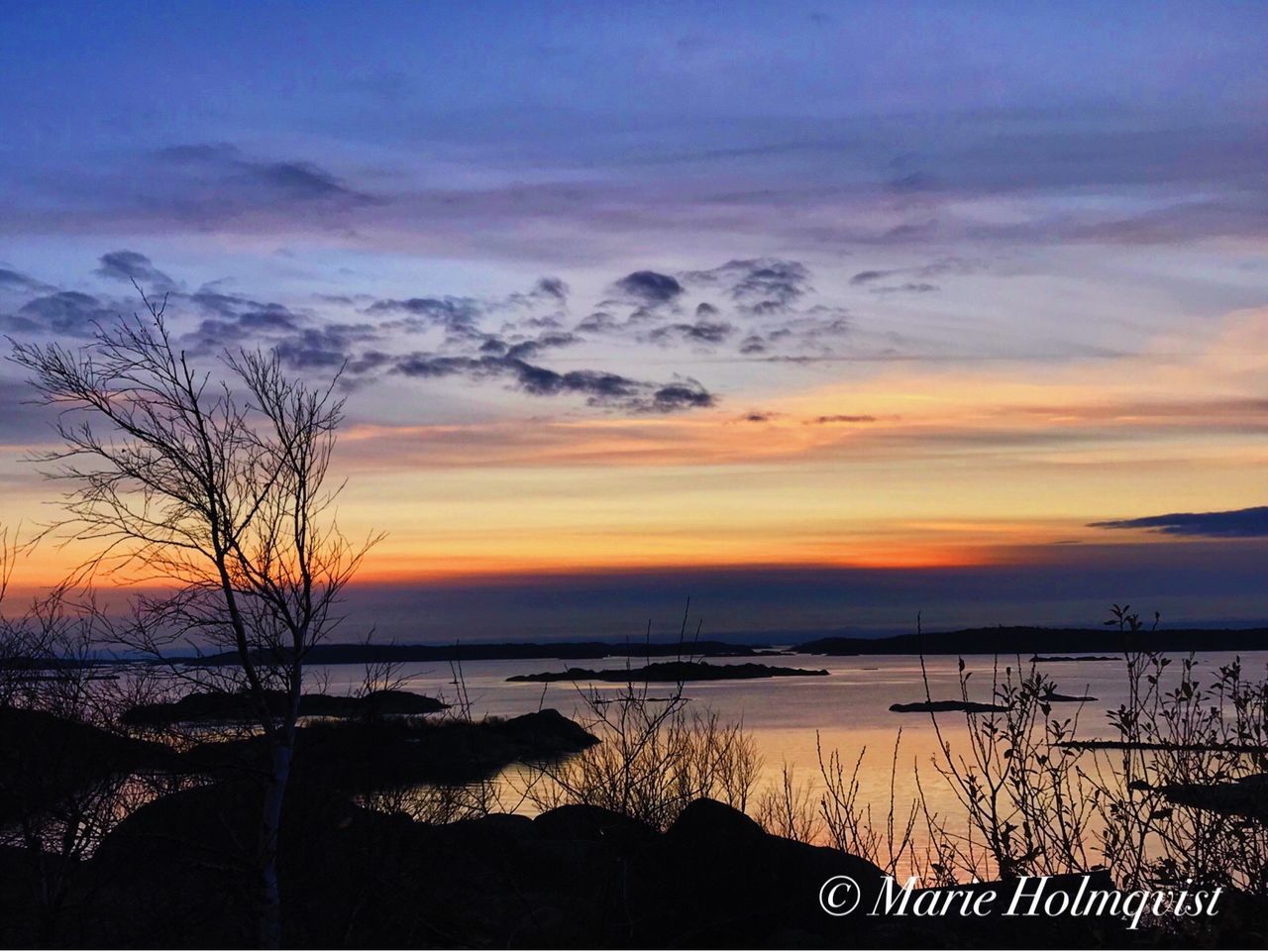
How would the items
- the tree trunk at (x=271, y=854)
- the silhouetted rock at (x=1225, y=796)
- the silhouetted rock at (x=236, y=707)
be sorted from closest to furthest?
the silhouetted rock at (x=1225, y=796)
the tree trunk at (x=271, y=854)
the silhouetted rock at (x=236, y=707)

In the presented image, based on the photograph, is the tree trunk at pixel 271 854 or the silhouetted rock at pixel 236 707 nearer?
the tree trunk at pixel 271 854

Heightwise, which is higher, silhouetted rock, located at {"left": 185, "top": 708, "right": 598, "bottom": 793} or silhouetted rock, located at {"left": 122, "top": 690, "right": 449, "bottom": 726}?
silhouetted rock, located at {"left": 122, "top": 690, "right": 449, "bottom": 726}

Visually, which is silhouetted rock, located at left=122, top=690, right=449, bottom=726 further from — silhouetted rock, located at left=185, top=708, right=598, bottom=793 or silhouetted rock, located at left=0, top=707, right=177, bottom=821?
silhouetted rock, located at left=0, top=707, right=177, bottom=821

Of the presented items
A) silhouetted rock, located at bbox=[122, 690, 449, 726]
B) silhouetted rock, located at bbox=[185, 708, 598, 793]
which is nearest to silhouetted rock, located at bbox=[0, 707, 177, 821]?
silhouetted rock, located at bbox=[122, 690, 449, 726]

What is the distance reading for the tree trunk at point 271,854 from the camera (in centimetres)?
1088

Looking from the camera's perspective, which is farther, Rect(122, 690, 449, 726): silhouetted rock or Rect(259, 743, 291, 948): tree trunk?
Rect(122, 690, 449, 726): silhouetted rock

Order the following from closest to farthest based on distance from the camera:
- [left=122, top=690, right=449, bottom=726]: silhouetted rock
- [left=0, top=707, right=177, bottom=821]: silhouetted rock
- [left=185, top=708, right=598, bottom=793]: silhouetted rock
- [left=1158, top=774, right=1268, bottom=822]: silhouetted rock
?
[left=1158, top=774, right=1268, bottom=822]: silhouetted rock
[left=122, top=690, right=449, bottom=726]: silhouetted rock
[left=0, top=707, right=177, bottom=821]: silhouetted rock
[left=185, top=708, right=598, bottom=793]: silhouetted rock

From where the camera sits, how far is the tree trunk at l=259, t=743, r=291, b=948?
10883mm

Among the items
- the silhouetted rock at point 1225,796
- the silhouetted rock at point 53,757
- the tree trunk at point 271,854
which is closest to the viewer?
the silhouetted rock at point 1225,796

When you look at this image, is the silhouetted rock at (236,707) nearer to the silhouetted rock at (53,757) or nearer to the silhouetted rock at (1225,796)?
the silhouetted rock at (53,757)

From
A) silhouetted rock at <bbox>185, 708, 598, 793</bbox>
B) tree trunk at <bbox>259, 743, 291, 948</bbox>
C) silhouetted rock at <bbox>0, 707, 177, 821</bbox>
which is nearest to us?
tree trunk at <bbox>259, 743, 291, 948</bbox>

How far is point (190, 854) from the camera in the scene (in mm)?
15891

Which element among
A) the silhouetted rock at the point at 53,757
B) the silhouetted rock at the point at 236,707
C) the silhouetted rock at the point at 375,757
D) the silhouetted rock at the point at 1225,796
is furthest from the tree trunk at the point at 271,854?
the silhouetted rock at the point at 1225,796

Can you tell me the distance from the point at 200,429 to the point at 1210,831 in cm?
959
